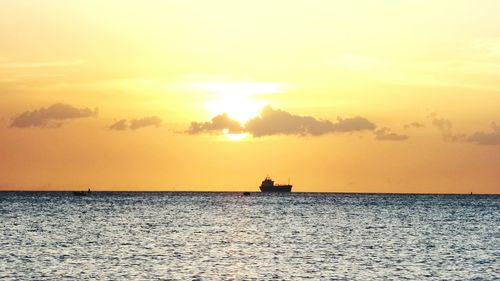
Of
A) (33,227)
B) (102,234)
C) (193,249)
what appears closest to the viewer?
(193,249)

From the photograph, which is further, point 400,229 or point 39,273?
point 400,229

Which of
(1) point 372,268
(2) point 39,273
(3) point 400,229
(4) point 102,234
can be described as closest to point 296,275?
(1) point 372,268

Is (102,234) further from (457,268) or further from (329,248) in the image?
(457,268)

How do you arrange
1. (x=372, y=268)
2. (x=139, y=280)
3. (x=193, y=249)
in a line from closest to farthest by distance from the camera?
(x=139, y=280)
(x=372, y=268)
(x=193, y=249)

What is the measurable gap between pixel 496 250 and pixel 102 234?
59.0 metres

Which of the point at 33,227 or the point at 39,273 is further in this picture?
the point at 33,227

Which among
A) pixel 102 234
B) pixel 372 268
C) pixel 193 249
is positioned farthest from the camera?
pixel 102 234

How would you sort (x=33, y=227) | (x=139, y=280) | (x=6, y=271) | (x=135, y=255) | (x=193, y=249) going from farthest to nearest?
(x=33, y=227)
(x=193, y=249)
(x=135, y=255)
(x=6, y=271)
(x=139, y=280)

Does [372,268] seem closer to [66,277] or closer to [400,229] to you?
[66,277]

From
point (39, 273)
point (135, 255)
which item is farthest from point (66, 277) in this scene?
point (135, 255)

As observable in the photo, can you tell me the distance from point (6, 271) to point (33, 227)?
6800 centimetres

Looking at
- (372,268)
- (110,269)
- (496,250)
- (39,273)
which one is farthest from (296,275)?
(496,250)

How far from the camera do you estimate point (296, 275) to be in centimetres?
7888

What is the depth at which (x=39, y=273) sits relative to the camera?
254 feet
